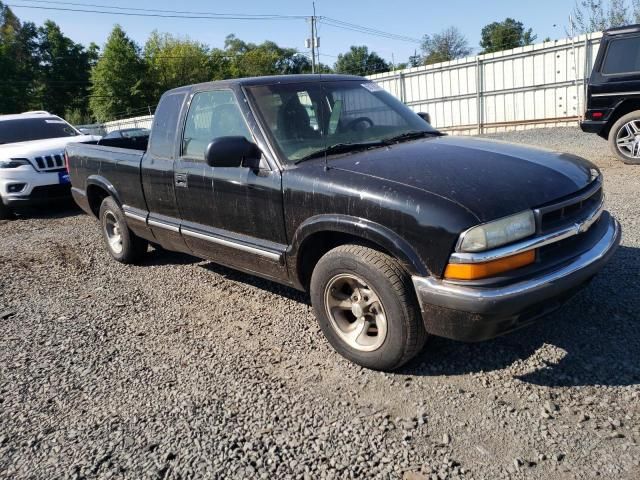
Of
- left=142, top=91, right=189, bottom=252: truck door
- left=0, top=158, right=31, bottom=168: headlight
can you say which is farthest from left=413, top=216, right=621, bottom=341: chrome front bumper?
left=0, top=158, right=31, bottom=168: headlight

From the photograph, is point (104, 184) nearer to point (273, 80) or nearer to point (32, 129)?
point (273, 80)

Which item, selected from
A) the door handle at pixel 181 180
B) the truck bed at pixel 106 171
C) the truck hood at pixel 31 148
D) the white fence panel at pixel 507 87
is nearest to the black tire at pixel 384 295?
the door handle at pixel 181 180

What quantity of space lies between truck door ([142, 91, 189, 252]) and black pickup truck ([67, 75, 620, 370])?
2 centimetres

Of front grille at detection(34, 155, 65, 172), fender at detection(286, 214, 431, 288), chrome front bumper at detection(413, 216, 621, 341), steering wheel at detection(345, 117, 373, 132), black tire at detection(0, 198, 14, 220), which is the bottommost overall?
black tire at detection(0, 198, 14, 220)

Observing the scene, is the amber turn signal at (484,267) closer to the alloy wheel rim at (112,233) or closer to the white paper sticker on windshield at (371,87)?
the white paper sticker on windshield at (371,87)

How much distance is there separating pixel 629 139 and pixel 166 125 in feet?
24.0

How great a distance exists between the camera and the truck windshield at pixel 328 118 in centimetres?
358

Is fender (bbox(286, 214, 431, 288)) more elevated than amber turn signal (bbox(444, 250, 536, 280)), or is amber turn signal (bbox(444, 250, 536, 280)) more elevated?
fender (bbox(286, 214, 431, 288))

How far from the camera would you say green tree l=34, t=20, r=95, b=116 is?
63.2 metres

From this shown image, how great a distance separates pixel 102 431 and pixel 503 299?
2.22 metres

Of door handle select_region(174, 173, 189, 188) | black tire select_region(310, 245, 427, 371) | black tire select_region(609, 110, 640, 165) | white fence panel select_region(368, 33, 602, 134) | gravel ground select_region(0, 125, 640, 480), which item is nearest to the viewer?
gravel ground select_region(0, 125, 640, 480)

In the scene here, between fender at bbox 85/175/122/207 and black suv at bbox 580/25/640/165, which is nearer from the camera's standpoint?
fender at bbox 85/175/122/207

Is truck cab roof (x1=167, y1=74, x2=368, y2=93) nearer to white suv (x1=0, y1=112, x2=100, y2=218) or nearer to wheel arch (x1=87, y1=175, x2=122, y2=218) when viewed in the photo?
wheel arch (x1=87, y1=175, x2=122, y2=218)

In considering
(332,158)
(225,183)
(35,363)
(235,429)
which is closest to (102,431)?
(235,429)
